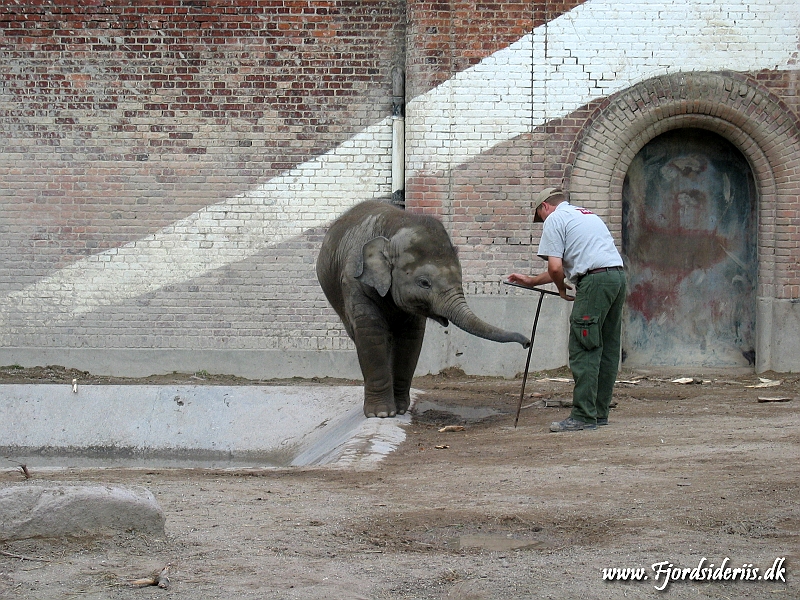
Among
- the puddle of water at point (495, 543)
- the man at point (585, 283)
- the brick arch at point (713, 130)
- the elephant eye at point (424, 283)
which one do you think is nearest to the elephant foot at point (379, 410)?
the elephant eye at point (424, 283)

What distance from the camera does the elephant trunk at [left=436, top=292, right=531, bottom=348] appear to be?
789 cm

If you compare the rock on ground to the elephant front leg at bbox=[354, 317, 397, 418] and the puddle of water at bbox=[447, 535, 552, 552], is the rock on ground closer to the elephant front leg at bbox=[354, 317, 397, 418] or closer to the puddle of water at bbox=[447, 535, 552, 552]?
the puddle of water at bbox=[447, 535, 552, 552]

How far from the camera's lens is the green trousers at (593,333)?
769cm

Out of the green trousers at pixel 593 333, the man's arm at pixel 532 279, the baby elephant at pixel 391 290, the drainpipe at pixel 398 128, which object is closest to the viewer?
the green trousers at pixel 593 333

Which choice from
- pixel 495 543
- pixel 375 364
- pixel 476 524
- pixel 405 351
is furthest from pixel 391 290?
pixel 495 543

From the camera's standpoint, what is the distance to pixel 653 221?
12.6 meters

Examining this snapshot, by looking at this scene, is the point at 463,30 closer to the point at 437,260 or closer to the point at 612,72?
the point at 612,72

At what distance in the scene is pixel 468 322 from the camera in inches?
317

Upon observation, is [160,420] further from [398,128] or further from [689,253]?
[689,253]

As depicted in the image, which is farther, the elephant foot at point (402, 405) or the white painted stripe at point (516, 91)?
the white painted stripe at point (516, 91)

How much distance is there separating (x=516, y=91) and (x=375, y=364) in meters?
4.63

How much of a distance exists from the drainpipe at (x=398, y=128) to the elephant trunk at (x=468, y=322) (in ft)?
14.4

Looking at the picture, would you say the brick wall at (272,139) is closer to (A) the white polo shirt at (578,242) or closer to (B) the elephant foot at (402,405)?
(B) the elephant foot at (402,405)

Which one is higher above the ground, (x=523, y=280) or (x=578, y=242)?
(x=578, y=242)
